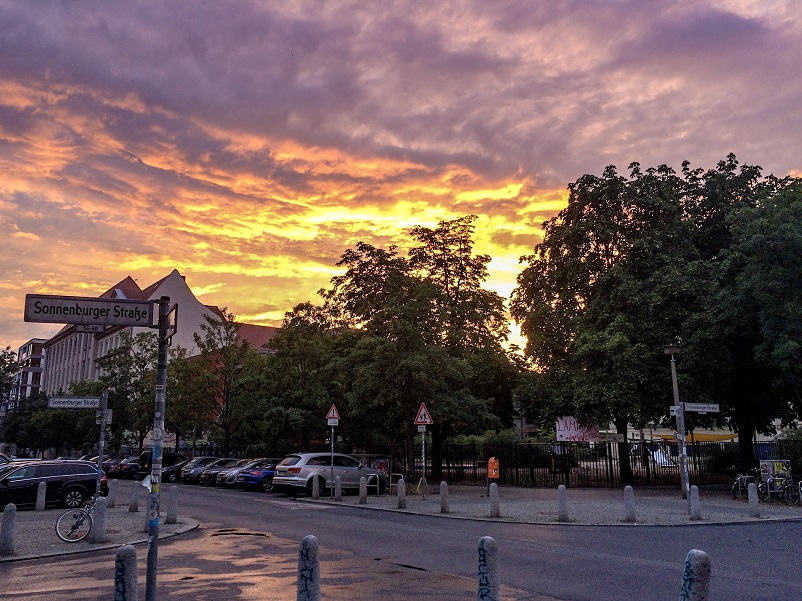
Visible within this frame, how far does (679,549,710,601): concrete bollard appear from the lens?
4.89 metres

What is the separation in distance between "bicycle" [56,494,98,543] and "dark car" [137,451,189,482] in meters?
27.2

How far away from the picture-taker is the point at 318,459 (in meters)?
27.8

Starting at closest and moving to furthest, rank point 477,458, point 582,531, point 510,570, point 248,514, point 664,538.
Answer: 1. point 510,570
2. point 664,538
3. point 582,531
4. point 248,514
5. point 477,458

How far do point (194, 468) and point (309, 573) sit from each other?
35.3 meters

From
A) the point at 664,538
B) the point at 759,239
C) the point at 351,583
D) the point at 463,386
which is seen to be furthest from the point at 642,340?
the point at 351,583

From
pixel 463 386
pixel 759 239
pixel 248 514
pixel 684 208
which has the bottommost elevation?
pixel 248 514

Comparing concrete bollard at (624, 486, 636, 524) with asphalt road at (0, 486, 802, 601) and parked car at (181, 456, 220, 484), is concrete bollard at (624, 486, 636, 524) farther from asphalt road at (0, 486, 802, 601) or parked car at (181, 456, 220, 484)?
parked car at (181, 456, 220, 484)

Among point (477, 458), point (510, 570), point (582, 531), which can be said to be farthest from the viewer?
point (477, 458)

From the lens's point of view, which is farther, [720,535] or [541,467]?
[541,467]

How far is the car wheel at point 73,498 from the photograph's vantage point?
2267 centimetres

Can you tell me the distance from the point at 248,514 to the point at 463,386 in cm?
1651

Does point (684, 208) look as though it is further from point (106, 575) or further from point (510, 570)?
point (106, 575)

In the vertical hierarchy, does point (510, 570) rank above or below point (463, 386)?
below

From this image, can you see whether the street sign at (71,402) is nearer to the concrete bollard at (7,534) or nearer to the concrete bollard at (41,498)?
the concrete bollard at (7,534)
